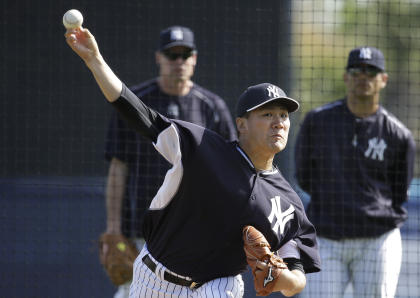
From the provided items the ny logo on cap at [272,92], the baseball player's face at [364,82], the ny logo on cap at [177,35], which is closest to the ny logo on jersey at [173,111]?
the ny logo on cap at [177,35]

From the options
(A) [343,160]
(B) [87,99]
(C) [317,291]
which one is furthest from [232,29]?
(C) [317,291]

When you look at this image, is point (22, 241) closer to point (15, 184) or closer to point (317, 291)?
point (15, 184)

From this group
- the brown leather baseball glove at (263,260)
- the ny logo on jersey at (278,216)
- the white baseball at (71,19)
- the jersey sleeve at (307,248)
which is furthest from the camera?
the jersey sleeve at (307,248)

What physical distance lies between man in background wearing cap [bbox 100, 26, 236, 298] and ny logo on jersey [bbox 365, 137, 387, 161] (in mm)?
932

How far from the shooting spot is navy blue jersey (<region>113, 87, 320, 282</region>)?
3225mm

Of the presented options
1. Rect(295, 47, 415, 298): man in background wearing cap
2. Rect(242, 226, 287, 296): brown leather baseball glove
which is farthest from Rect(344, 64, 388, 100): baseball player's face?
Rect(242, 226, 287, 296): brown leather baseball glove

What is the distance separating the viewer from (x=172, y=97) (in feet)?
16.8

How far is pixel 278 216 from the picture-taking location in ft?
11.0

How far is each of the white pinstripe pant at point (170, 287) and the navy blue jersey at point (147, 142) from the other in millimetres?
1652

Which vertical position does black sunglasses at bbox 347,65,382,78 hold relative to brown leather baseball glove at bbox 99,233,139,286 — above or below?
above

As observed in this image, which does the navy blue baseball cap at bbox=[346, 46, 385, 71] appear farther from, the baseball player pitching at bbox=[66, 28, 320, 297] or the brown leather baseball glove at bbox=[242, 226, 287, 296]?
the brown leather baseball glove at bbox=[242, 226, 287, 296]

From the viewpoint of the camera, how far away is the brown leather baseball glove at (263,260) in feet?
10.2

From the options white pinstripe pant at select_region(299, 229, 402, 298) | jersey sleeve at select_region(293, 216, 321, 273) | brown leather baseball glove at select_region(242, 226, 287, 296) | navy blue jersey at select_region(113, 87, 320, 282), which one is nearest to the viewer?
brown leather baseball glove at select_region(242, 226, 287, 296)

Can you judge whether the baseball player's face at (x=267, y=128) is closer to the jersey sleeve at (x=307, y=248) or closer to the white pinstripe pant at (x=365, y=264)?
the jersey sleeve at (x=307, y=248)
